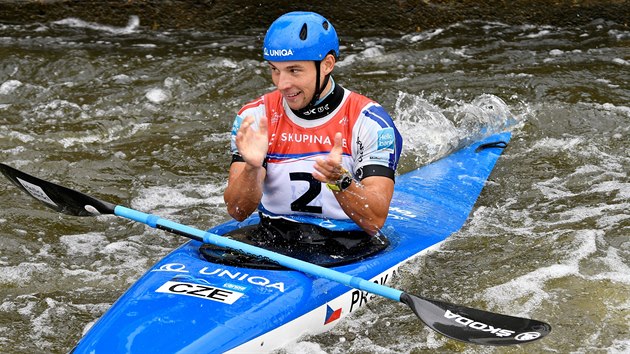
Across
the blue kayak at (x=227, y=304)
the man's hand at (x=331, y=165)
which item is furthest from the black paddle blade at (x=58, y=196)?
the man's hand at (x=331, y=165)

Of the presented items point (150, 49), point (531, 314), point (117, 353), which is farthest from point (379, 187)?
point (150, 49)

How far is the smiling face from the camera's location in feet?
13.7

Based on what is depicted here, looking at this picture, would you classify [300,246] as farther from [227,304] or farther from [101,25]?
[101,25]

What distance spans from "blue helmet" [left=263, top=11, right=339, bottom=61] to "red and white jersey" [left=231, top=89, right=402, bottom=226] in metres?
0.30

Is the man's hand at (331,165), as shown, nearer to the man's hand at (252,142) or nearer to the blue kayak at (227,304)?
the man's hand at (252,142)

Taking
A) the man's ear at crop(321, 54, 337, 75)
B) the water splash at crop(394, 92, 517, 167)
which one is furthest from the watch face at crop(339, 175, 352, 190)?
the water splash at crop(394, 92, 517, 167)

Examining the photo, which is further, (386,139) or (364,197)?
(386,139)

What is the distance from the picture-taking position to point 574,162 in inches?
259

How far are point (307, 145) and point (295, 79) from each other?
0.34 metres

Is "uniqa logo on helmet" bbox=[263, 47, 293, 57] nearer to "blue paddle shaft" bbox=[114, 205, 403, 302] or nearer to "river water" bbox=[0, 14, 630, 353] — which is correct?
"blue paddle shaft" bbox=[114, 205, 403, 302]

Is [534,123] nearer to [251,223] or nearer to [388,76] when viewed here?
[388,76]

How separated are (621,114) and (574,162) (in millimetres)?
993

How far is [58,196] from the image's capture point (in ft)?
16.6

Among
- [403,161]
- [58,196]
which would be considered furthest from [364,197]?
[403,161]
